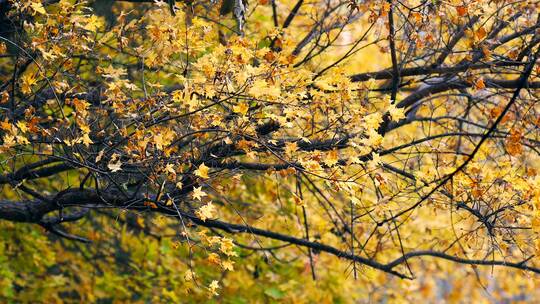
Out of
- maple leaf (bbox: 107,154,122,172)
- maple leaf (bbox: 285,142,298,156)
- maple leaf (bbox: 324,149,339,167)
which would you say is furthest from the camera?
maple leaf (bbox: 285,142,298,156)

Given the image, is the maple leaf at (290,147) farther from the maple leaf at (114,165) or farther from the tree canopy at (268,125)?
the maple leaf at (114,165)

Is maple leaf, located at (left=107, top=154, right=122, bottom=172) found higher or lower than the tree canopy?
lower

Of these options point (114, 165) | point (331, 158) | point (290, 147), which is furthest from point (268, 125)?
point (114, 165)

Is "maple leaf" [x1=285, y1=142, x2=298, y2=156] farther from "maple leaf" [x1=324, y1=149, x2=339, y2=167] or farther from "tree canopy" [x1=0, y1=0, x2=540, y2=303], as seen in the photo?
"maple leaf" [x1=324, y1=149, x2=339, y2=167]

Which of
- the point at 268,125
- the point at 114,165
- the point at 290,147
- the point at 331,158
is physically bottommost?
the point at 114,165

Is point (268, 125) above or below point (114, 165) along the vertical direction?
above

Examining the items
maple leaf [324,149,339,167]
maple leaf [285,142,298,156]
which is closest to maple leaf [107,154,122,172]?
maple leaf [285,142,298,156]

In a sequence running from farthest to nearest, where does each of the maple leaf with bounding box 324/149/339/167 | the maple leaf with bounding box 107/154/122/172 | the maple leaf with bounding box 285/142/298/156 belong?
the maple leaf with bounding box 285/142/298/156, the maple leaf with bounding box 324/149/339/167, the maple leaf with bounding box 107/154/122/172

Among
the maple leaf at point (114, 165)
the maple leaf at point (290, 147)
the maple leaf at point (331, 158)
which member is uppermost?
the maple leaf at point (331, 158)

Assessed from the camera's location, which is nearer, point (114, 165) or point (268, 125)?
point (114, 165)

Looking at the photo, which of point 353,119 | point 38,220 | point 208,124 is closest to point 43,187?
point 38,220

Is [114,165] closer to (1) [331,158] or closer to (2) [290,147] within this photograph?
(2) [290,147]

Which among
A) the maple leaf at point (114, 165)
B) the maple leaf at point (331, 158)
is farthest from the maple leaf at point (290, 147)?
the maple leaf at point (114, 165)

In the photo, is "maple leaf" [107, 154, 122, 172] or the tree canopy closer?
"maple leaf" [107, 154, 122, 172]
